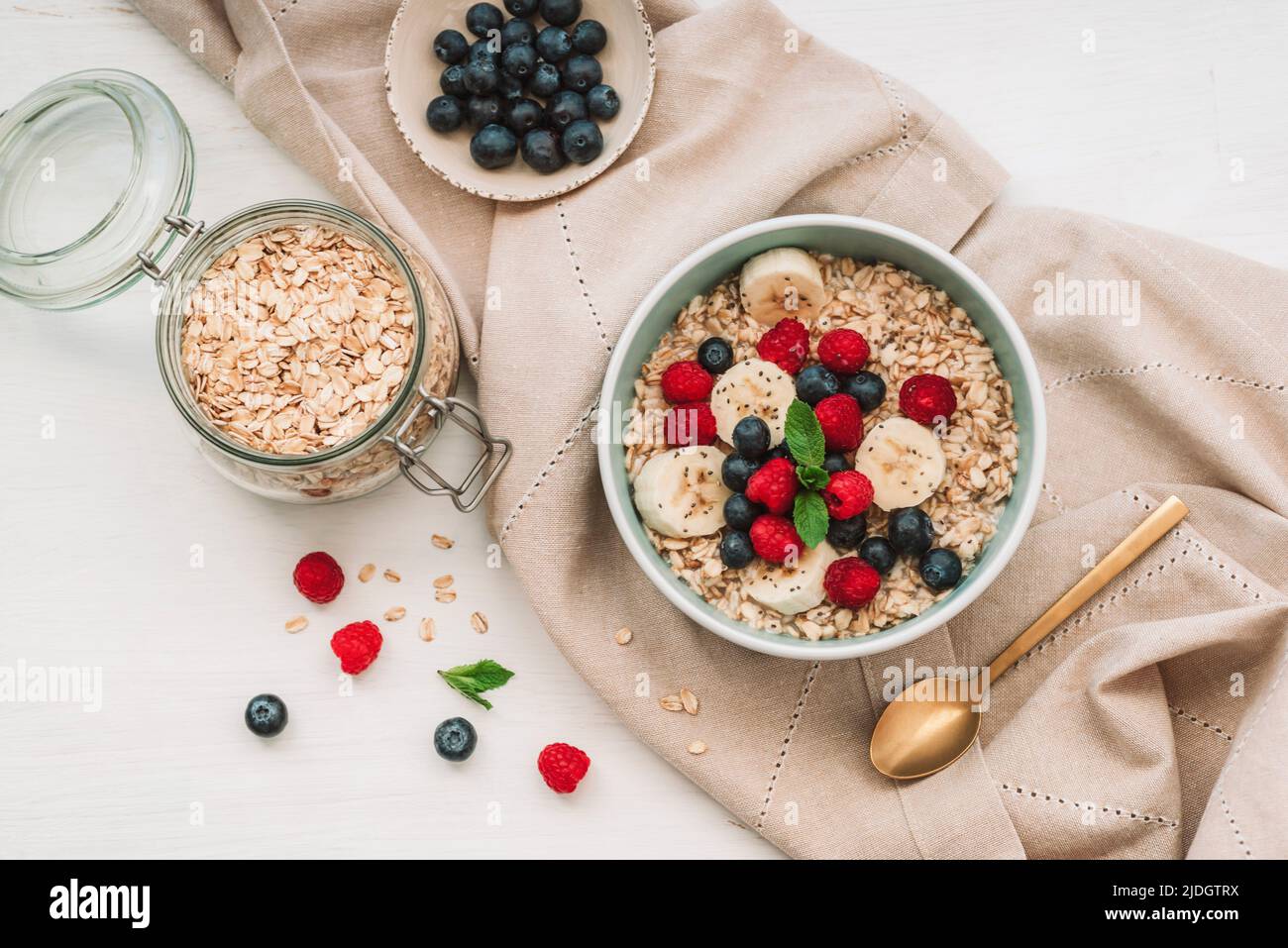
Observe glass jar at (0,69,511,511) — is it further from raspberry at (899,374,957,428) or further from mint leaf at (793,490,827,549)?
raspberry at (899,374,957,428)

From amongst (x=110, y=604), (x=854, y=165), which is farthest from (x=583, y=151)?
(x=110, y=604)

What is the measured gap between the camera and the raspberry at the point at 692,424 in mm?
1193

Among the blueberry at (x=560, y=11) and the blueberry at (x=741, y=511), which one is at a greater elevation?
the blueberry at (x=560, y=11)

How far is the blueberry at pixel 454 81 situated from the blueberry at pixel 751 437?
0.56 meters

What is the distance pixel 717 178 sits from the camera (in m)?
1.31

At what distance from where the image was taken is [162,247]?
1.25m

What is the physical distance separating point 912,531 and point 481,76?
749 mm

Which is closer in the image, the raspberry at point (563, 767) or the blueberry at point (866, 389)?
the blueberry at point (866, 389)

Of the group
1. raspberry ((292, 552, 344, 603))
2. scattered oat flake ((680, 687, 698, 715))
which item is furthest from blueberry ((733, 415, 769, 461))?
raspberry ((292, 552, 344, 603))

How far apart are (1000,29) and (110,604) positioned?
1389mm

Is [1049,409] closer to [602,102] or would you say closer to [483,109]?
[602,102]

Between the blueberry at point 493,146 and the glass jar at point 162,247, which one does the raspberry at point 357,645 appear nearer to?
the glass jar at point 162,247

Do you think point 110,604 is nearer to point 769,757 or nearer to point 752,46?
point 769,757

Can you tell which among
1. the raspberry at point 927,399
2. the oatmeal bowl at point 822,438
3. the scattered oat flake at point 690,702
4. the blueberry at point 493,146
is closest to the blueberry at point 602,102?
the blueberry at point 493,146
